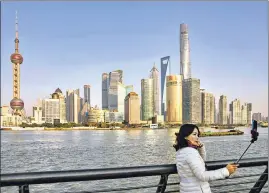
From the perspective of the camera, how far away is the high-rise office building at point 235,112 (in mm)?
132250

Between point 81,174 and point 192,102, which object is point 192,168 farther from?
point 192,102

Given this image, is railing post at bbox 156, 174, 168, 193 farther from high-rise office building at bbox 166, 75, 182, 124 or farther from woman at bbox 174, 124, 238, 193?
high-rise office building at bbox 166, 75, 182, 124

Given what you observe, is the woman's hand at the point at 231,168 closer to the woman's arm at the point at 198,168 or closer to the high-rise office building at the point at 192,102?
the woman's arm at the point at 198,168

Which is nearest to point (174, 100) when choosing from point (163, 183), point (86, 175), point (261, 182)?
point (261, 182)

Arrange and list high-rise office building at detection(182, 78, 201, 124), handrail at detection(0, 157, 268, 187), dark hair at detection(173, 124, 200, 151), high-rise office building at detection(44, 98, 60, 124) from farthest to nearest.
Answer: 1. high-rise office building at detection(44, 98, 60, 124)
2. high-rise office building at detection(182, 78, 201, 124)
3. dark hair at detection(173, 124, 200, 151)
4. handrail at detection(0, 157, 268, 187)

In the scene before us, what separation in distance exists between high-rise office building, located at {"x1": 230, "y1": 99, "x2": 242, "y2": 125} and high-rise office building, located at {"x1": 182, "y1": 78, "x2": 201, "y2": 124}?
50.1ft

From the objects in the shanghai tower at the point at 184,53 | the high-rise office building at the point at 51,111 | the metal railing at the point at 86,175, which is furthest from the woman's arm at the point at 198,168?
the shanghai tower at the point at 184,53

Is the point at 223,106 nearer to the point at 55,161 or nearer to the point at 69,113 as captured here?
the point at 69,113

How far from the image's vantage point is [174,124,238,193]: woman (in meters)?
2.44

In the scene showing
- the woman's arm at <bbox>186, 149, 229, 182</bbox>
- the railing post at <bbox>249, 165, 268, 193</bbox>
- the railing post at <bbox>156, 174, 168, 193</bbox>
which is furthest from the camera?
the railing post at <bbox>249, 165, 268, 193</bbox>

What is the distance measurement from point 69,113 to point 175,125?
4911 centimetres

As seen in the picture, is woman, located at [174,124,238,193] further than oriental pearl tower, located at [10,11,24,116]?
No

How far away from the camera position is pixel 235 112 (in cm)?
13525

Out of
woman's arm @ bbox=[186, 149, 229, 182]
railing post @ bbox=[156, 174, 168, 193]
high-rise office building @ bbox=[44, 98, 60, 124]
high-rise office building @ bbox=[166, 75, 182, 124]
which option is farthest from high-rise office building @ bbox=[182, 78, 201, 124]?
woman's arm @ bbox=[186, 149, 229, 182]
